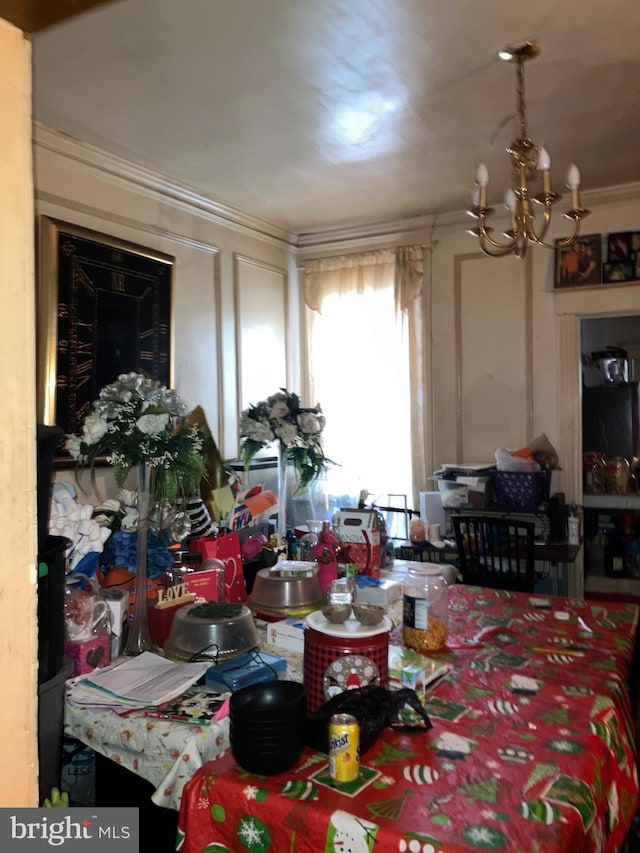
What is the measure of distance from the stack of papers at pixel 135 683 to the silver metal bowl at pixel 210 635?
0.15 ft

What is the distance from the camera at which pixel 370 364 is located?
463cm

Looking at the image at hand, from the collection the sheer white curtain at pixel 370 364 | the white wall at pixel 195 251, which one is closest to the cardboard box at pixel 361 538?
the white wall at pixel 195 251

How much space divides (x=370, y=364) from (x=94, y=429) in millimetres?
2919

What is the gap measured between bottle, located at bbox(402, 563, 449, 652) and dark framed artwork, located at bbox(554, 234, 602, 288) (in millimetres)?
2723

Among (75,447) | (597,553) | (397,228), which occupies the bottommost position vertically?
(597,553)

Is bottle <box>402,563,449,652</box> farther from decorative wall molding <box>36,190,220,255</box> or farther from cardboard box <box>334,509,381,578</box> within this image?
decorative wall molding <box>36,190,220,255</box>

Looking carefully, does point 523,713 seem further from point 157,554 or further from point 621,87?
point 621,87

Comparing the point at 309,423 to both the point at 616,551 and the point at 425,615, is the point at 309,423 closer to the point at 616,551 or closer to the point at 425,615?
the point at 425,615

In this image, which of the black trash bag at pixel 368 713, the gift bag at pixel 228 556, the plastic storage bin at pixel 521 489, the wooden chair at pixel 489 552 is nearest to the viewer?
the black trash bag at pixel 368 713

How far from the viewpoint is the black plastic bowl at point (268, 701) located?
4.01ft

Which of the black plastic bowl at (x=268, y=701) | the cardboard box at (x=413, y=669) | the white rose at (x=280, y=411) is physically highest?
the white rose at (x=280, y=411)

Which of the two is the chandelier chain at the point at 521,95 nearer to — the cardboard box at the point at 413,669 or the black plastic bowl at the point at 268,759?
the cardboard box at the point at 413,669

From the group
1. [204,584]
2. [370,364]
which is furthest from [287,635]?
[370,364]

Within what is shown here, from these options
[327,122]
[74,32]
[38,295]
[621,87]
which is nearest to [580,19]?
[621,87]
